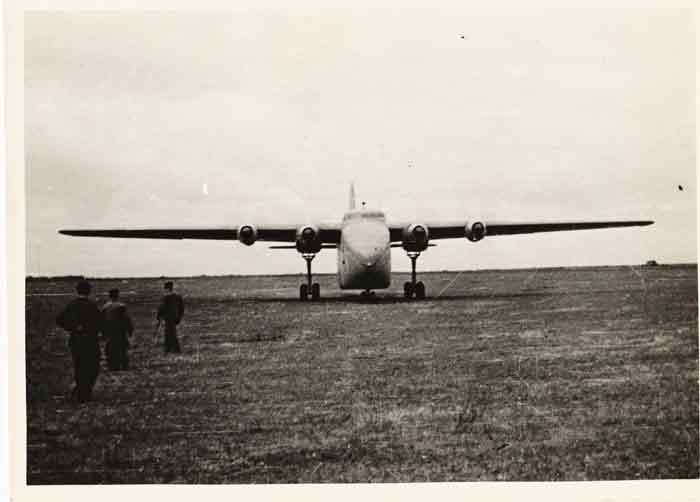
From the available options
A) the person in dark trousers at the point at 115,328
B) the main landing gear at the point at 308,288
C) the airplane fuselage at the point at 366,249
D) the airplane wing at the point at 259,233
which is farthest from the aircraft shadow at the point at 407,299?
the person in dark trousers at the point at 115,328

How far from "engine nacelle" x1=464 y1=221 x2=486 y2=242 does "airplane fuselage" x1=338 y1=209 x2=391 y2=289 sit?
256 cm

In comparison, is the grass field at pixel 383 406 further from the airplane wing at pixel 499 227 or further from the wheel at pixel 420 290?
the wheel at pixel 420 290

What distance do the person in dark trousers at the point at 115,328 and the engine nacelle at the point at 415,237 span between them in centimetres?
1117

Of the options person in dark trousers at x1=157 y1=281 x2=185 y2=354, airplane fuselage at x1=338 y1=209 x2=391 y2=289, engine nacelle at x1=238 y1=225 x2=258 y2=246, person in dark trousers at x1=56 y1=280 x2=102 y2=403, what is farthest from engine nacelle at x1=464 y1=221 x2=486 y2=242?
person in dark trousers at x1=56 y1=280 x2=102 y2=403

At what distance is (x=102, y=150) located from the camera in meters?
11.9

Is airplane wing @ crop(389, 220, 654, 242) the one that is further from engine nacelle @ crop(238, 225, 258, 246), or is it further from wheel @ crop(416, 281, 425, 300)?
engine nacelle @ crop(238, 225, 258, 246)

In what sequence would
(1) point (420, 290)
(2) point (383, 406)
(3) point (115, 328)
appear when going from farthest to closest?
(1) point (420, 290)
(3) point (115, 328)
(2) point (383, 406)

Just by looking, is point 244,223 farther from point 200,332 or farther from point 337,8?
point 337,8

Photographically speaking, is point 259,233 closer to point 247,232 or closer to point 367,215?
point 247,232

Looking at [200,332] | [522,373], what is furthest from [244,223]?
[522,373]

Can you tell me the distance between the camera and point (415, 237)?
67.1 ft

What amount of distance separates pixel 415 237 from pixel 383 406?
37.5 ft

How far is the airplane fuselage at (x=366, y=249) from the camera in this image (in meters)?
19.3

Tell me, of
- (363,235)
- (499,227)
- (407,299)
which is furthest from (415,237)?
(499,227)
